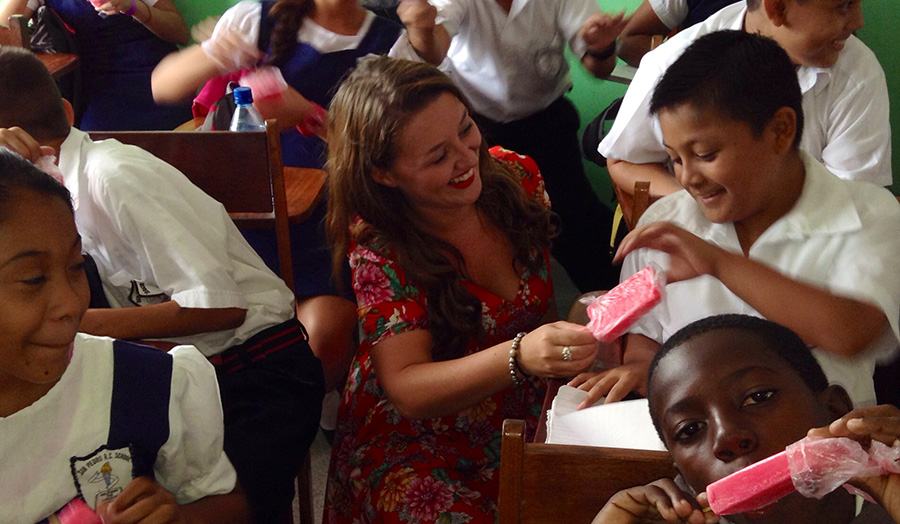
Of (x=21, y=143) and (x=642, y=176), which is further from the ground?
(x=21, y=143)

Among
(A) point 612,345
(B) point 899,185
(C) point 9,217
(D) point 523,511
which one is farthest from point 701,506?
(B) point 899,185

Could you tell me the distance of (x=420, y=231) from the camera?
180 centimetres

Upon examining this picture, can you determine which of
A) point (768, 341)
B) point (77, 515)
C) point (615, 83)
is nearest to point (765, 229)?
point (768, 341)

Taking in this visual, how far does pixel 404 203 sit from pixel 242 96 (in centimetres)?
84

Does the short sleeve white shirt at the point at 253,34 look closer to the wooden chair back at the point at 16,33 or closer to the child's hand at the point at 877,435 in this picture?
the wooden chair back at the point at 16,33

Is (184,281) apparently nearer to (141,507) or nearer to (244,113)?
(141,507)

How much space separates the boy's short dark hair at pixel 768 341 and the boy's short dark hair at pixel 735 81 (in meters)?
0.46

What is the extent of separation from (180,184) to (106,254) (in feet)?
0.68

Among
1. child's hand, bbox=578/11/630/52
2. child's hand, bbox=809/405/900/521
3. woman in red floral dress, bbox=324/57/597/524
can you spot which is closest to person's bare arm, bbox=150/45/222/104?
woman in red floral dress, bbox=324/57/597/524

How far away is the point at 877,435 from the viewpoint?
938 mm

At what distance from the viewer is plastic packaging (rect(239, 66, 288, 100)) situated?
2561 millimetres

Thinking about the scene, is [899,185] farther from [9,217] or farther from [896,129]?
[9,217]

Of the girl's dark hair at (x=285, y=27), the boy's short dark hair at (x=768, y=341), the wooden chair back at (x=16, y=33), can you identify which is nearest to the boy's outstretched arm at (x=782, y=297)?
the boy's short dark hair at (x=768, y=341)

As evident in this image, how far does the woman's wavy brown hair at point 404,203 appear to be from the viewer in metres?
1.72
